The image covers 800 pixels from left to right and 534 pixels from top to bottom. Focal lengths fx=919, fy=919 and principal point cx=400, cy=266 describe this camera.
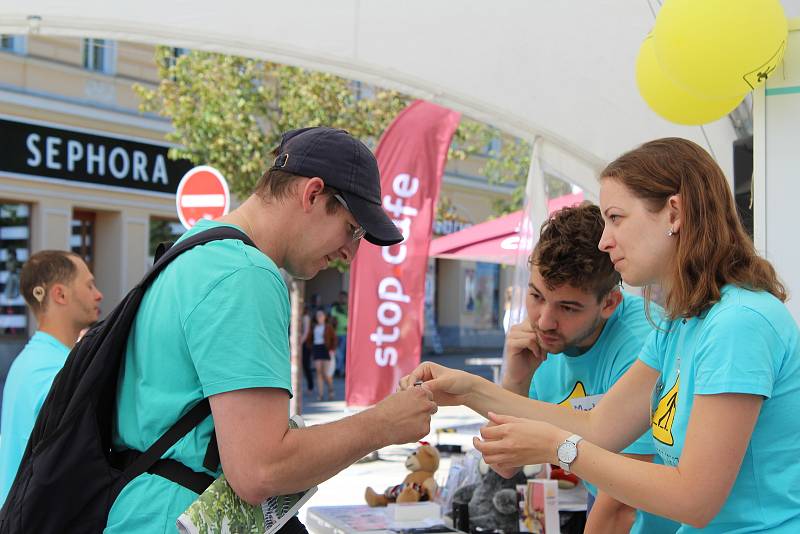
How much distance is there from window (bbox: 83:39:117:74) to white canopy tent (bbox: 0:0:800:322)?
510 inches

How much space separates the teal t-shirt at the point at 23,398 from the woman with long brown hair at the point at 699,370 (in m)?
1.84

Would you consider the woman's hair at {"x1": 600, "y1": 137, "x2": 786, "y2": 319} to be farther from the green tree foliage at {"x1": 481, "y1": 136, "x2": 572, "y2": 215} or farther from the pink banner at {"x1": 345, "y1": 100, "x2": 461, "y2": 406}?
the green tree foliage at {"x1": 481, "y1": 136, "x2": 572, "y2": 215}

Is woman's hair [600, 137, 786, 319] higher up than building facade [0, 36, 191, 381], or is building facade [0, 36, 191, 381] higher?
building facade [0, 36, 191, 381]

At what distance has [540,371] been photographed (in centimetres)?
296

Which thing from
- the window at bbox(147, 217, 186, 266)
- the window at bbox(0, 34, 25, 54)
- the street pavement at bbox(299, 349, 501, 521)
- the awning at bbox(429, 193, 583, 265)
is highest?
the window at bbox(0, 34, 25, 54)

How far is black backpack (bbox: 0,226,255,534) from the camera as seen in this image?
1686 millimetres

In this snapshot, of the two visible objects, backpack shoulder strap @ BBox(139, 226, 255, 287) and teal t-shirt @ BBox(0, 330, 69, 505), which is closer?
backpack shoulder strap @ BBox(139, 226, 255, 287)

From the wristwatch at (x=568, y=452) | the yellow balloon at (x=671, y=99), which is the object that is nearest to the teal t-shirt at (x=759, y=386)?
the wristwatch at (x=568, y=452)

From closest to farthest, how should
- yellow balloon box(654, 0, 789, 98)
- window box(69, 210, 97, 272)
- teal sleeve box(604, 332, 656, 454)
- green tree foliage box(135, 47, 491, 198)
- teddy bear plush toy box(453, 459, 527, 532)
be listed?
teal sleeve box(604, 332, 656, 454) < yellow balloon box(654, 0, 789, 98) < teddy bear plush toy box(453, 459, 527, 532) < green tree foliage box(135, 47, 491, 198) < window box(69, 210, 97, 272)

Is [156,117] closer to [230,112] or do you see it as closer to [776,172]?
[230,112]

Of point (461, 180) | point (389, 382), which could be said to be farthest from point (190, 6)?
point (461, 180)

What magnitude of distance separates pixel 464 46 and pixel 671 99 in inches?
53.9

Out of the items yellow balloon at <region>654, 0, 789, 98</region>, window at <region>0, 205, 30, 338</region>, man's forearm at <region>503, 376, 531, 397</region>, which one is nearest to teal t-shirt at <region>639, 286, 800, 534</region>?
man's forearm at <region>503, 376, 531, 397</region>

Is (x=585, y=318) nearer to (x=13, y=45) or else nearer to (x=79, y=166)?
(x=79, y=166)
